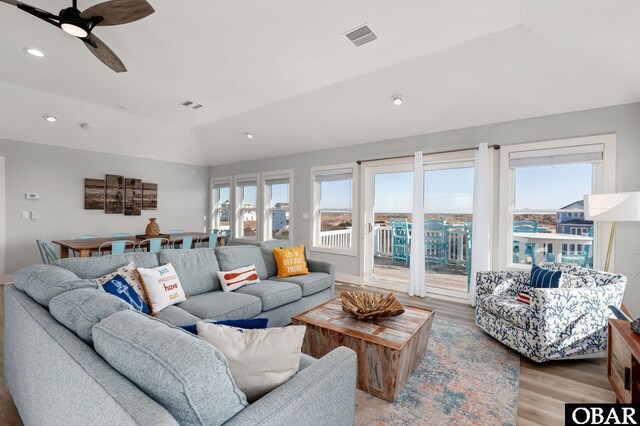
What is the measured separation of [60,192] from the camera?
5.51 meters

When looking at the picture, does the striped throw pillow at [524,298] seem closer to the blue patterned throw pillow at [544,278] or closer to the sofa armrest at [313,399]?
the blue patterned throw pillow at [544,278]

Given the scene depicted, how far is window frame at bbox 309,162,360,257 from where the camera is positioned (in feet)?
17.3

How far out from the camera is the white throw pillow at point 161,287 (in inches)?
92.7

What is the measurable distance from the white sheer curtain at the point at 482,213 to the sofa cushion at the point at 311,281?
1992 millimetres

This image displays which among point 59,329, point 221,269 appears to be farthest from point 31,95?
point 59,329

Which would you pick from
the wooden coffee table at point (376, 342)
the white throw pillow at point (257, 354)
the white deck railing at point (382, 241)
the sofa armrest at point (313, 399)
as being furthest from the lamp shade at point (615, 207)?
the white throw pillow at point (257, 354)

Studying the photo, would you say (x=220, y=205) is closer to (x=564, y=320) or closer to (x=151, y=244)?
(x=151, y=244)

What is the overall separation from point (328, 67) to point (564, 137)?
2940 mm

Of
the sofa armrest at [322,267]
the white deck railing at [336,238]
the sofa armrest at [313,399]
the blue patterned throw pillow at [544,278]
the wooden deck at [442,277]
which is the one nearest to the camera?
the sofa armrest at [313,399]

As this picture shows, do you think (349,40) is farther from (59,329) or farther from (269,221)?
(269,221)

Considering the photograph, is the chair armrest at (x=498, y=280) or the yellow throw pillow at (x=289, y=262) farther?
the yellow throw pillow at (x=289, y=262)

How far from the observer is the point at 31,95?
4406 mm

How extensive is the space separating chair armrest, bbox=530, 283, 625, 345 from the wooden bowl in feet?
3.70

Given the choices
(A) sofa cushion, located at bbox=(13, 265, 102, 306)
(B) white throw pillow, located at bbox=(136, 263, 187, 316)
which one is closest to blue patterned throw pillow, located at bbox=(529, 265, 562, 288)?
(B) white throw pillow, located at bbox=(136, 263, 187, 316)
